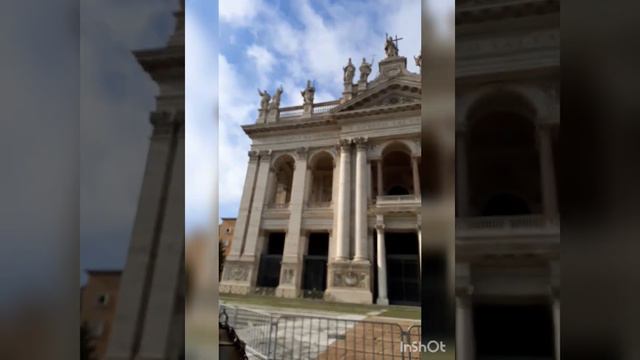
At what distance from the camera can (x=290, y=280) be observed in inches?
80.3

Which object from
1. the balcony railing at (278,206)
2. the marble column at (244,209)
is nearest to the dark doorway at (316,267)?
the balcony railing at (278,206)

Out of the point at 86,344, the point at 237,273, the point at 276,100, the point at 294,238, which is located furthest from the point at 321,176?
the point at 86,344

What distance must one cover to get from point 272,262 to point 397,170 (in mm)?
868

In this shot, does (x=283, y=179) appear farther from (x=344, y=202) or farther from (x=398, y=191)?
(x=398, y=191)

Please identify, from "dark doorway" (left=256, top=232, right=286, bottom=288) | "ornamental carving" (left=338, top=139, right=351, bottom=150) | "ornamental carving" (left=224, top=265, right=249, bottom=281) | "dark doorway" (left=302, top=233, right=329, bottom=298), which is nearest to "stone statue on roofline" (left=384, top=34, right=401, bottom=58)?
"ornamental carving" (left=338, top=139, right=351, bottom=150)

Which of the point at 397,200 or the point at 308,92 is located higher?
the point at 308,92

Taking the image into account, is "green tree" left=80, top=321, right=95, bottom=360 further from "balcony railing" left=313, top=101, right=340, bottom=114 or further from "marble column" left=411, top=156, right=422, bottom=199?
"marble column" left=411, top=156, right=422, bottom=199

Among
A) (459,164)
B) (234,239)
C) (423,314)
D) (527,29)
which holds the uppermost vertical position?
(527,29)

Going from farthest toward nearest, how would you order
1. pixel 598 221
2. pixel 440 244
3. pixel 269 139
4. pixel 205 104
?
pixel 269 139 < pixel 205 104 < pixel 440 244 < pixel 598 221

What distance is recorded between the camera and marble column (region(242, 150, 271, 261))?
81.0 inches

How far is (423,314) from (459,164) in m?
0.62

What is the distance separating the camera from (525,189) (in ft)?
4.84

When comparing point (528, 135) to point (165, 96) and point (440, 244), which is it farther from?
point (165, 96)

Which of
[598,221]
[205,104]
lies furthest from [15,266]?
[598,221]
